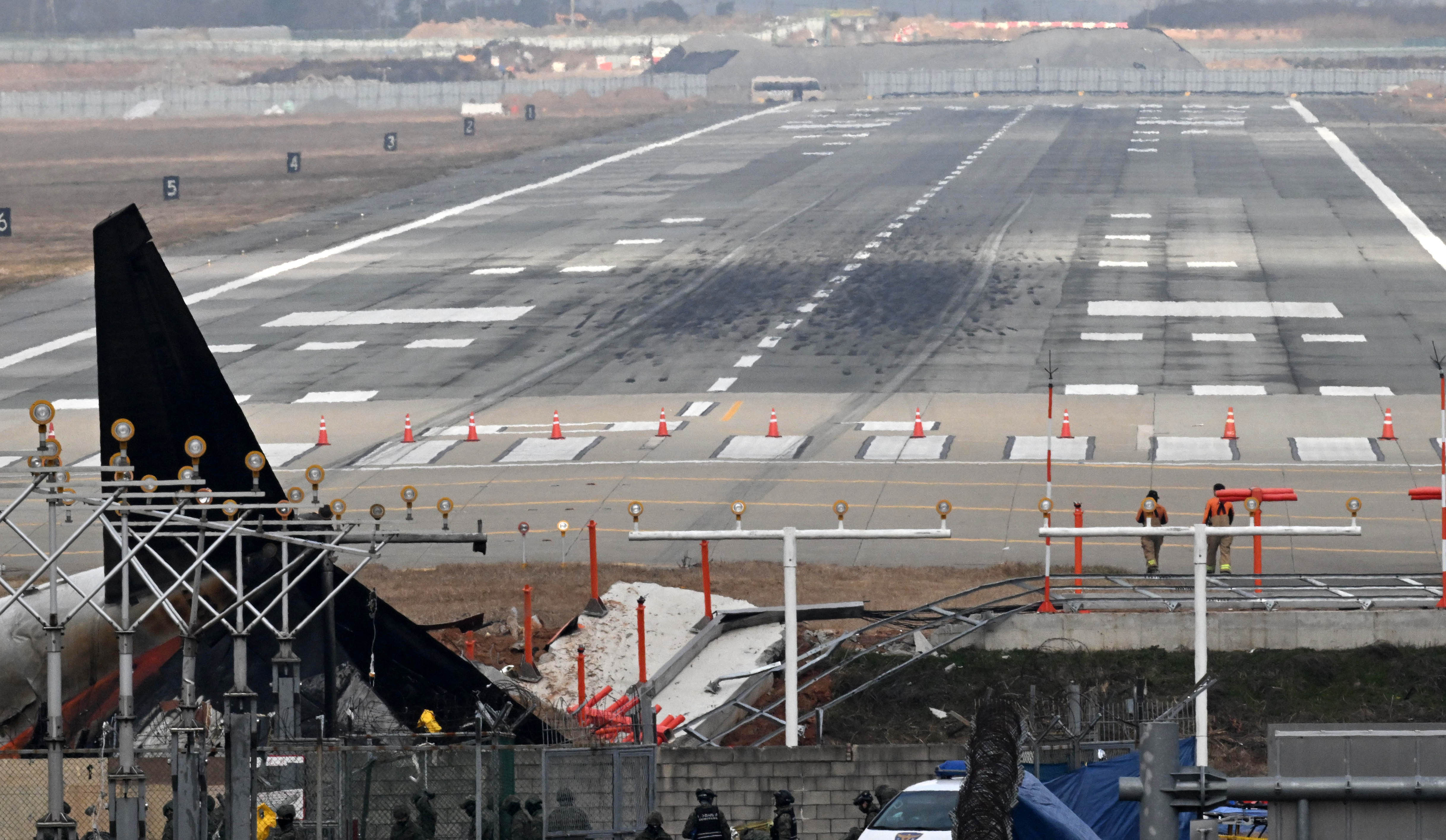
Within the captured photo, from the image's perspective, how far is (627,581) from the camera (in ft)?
112

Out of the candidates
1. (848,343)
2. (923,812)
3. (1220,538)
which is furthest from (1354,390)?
(923,812)

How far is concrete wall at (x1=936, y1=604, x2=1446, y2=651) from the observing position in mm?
27344

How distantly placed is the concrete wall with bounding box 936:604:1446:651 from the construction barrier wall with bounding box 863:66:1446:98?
490 feet

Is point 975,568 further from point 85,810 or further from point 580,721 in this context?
point 85,810

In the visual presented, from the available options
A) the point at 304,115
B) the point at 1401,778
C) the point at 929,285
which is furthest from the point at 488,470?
the point at 304,115

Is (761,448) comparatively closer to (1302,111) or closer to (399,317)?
(399,317)

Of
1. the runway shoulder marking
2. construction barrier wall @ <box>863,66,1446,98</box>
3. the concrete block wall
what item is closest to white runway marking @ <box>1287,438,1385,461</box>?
the runway shoulder marking

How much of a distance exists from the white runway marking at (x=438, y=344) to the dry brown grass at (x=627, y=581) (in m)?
25.0

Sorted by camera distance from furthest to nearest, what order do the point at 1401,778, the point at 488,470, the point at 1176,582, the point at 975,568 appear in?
1. the point at 488,470
2. the point at 975,568
3. the point at 1176,582
4. the point at 1401,778

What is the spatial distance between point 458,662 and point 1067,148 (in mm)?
96645

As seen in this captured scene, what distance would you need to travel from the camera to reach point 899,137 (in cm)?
12631

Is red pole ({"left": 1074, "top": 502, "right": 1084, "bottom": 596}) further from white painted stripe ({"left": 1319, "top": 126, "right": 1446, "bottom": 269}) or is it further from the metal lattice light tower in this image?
white painted stripe ({"left": 1319, "top": 126, "right": 1446, "bottom": 269})

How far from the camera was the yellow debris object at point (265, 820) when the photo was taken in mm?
19516

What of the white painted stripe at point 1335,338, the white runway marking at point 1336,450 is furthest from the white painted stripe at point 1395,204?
the white runway marking at point 1336,450
